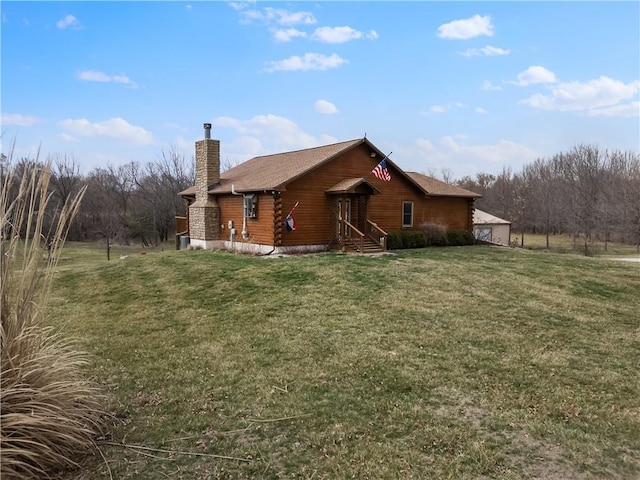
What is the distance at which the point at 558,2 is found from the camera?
36.4 ft

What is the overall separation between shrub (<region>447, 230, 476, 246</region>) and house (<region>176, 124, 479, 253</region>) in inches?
36.2

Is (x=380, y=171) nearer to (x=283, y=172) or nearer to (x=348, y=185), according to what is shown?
(x=348, y=185)

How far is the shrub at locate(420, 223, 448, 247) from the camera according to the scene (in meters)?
19.5

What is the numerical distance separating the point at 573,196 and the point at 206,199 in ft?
120

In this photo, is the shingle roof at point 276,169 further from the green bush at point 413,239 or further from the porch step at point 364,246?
Result: the green bush at point 413,239

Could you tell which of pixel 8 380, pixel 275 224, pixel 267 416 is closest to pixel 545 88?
pixel 275 224

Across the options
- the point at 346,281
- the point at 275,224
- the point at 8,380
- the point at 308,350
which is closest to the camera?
the point at 8,380

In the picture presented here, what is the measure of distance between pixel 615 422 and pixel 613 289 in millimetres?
7875

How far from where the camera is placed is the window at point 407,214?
19438 mm

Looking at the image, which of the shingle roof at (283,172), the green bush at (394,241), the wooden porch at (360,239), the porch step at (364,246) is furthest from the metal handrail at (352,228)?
the green bush at (394,241)

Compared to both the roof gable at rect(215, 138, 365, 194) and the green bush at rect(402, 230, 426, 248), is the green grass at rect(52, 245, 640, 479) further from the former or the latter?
the green bush at rect(402, 230, 426, 248)

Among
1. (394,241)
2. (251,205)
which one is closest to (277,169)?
(251,205)

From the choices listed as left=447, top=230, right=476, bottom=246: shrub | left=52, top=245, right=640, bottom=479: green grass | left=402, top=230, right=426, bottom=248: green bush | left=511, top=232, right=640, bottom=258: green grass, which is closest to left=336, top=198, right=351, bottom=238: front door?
left=402, top=230, right=426, bottom=248: green bush

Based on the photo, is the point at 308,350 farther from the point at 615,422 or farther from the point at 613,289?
the point at 613,289
